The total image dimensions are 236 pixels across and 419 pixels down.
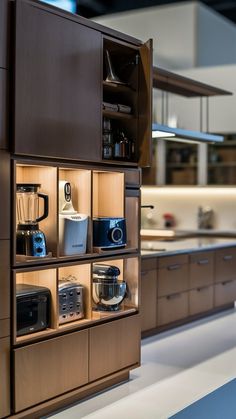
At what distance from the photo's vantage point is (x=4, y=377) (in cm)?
324

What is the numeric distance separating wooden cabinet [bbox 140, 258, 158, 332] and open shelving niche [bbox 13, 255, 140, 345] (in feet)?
3.04

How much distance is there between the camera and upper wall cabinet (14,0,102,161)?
3273mm

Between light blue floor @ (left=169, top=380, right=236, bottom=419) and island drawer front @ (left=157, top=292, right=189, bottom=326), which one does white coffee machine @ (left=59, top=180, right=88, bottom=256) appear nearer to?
light blue floor @ (left=169, top=380, right=236, bottom=419)

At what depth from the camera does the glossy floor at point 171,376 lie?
12.1 ft

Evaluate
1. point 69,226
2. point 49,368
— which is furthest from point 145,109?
point 49,368

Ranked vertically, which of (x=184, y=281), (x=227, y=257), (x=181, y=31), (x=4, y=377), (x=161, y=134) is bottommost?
(x=4, y=377)

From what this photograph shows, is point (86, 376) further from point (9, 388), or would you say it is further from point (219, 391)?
point (219, 391)

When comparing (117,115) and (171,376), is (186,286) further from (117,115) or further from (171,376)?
(117,115)

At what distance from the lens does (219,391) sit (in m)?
4.05

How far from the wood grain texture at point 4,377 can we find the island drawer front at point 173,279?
94.1 inches

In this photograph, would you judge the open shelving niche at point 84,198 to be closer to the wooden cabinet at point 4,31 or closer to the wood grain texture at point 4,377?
the wood grain texture at point 4,377

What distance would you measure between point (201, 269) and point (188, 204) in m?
2.56

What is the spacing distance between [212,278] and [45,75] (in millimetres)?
3586

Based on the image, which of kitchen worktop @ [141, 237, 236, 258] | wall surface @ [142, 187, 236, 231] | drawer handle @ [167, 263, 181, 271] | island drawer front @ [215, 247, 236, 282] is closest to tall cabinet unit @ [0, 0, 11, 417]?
kitchen worktop @ [141, 237, 236, 258]
